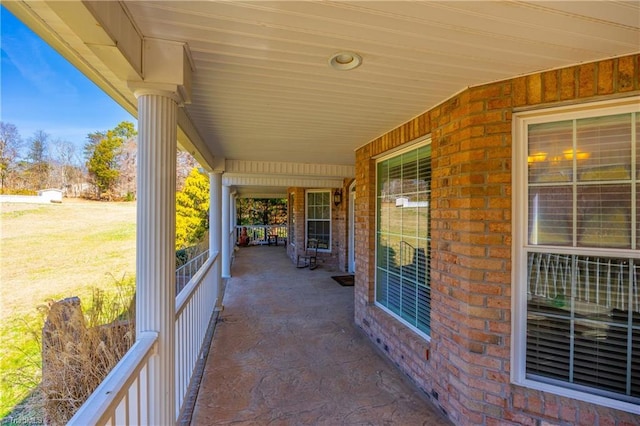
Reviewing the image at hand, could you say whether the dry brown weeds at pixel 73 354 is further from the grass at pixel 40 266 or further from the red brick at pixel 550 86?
the red brick at pixel 550 86

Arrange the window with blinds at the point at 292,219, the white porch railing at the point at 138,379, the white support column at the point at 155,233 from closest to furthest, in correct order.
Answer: the white porch railing at the point at 138,379
the white support column at the point at 155,233
the window with blinds at the point at 292,219

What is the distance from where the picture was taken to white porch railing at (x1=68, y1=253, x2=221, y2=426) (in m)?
1.10

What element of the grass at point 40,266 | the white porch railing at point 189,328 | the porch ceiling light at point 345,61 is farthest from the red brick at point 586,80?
the grass at point 40,266

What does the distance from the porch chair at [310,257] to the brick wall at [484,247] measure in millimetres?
6142

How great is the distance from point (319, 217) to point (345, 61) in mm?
7342

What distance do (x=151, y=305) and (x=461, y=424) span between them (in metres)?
2.25

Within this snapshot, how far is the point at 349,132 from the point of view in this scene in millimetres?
3467

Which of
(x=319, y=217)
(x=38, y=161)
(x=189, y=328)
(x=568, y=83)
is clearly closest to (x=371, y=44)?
(x=568, y=83)

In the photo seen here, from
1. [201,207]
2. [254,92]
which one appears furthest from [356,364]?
[201,207]

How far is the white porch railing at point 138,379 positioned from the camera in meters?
1.10

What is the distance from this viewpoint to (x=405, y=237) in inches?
127

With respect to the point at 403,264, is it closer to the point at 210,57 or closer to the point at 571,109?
the point at 571,109

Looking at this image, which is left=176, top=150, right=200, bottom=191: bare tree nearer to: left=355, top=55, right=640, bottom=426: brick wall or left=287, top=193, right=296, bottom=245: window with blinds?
left=287, top=193, right=296, bottom=245: window with blinds

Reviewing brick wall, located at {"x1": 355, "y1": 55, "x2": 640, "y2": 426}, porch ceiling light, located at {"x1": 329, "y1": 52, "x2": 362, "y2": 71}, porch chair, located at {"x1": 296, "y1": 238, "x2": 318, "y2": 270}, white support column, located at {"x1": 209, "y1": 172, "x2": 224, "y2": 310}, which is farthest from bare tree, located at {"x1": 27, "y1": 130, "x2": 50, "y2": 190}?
porch chair, located at {"x1": 296, "y1": 238, "x2": 318, "y2": 270}
